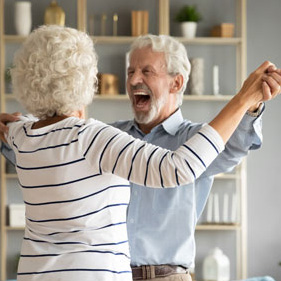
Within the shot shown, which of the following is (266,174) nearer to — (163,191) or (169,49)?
(169,49)

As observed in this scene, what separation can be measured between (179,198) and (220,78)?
12.1ft

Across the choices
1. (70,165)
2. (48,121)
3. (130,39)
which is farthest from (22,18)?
(70,165)

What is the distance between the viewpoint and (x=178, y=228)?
2326 millimetres

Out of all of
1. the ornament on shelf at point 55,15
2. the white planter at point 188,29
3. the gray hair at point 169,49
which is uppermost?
the ornament on shelf at point 55,15

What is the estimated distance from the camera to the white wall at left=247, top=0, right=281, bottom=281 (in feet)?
19.5

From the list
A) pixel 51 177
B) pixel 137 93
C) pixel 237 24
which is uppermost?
pixel 237 24

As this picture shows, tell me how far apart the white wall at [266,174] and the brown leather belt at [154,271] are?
3.72 meters

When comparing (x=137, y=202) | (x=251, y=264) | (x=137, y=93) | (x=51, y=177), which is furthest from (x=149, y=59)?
(x=251, y=264)

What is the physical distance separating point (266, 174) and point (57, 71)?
174 inches

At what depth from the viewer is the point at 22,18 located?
18.6 ft

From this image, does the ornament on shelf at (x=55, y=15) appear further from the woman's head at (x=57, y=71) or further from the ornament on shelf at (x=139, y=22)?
the woman's head at (x=57, y=71)

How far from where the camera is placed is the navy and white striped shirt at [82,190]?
1.64 meters

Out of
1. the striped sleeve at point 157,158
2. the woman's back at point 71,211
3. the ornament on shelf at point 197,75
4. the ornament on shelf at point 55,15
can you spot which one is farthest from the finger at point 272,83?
the ornament on shelf at point 55,15

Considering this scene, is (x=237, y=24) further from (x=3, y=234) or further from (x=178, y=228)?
(x=178, y=228)
